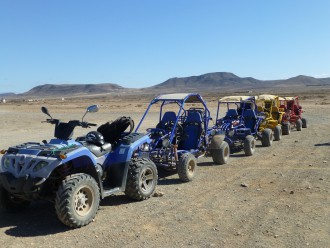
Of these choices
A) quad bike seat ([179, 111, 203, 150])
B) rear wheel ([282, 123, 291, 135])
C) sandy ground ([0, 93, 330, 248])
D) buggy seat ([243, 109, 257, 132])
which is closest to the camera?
sandy ground ([0, 93, 330, 248])

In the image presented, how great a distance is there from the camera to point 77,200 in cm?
616

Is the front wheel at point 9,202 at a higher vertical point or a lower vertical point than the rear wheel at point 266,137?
higher

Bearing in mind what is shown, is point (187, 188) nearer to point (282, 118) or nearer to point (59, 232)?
point (59, 232)

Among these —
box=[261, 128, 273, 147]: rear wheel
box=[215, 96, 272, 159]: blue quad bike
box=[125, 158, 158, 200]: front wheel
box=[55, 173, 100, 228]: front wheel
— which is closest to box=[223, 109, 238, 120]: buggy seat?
box=[215, 96, 272, 159]: blue quad bike

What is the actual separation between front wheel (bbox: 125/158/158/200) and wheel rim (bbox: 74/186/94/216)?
1172 millimetres

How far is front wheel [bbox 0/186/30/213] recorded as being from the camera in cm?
679

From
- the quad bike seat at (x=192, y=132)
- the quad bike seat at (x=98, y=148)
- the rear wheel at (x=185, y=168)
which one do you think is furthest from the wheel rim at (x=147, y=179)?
the quad bike seat at (x=192, y=132)

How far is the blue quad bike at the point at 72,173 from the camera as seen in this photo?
5.96 metres

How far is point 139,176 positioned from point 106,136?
1.05 metres

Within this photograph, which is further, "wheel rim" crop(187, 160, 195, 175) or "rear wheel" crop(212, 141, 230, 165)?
"rear wheel" crop(212, 141, 230, 165)

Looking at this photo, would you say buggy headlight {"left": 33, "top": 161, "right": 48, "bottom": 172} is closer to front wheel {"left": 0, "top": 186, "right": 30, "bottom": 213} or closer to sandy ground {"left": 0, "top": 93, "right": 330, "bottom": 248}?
sandy ground {"left": 0, "top": 93, "right": 330, "bottom": 248}

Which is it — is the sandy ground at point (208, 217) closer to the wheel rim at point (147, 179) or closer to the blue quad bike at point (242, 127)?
the wheel rim at point (147, 179)

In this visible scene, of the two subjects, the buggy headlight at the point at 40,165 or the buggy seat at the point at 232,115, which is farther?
the buggy seat at the point at 232,115

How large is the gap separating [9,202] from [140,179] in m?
2.25
